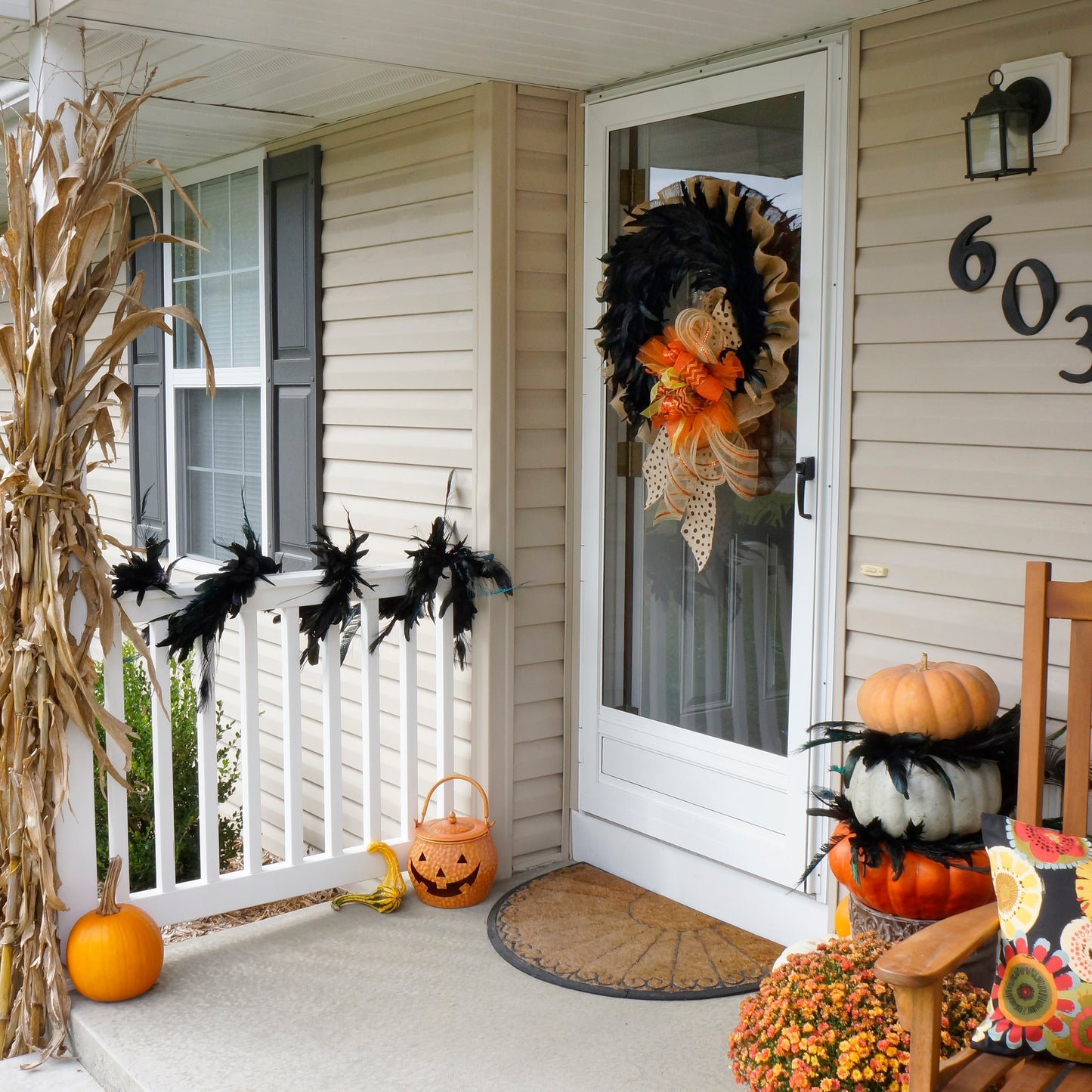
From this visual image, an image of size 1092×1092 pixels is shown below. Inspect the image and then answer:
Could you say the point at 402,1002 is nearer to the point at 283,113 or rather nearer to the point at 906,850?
the point at 906,850

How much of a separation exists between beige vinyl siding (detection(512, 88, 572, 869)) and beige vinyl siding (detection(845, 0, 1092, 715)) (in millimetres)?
1081

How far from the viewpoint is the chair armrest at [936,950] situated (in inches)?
73.1

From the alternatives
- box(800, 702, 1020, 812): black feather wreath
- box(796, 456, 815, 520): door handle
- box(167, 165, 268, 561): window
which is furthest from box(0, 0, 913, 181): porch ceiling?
box(800, 702, 1020, 812): black feather wreath

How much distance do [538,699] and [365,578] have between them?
0.71m

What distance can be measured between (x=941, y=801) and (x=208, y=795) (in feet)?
6.44

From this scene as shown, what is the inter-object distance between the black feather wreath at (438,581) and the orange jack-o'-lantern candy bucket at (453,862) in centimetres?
50

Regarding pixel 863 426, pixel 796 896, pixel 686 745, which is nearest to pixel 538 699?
pixel 686 745

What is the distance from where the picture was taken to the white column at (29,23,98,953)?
118 inches

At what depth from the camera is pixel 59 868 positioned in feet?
10.2

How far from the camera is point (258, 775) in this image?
3484 mm

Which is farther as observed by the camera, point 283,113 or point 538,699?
point 283,113

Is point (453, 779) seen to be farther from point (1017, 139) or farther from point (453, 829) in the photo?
point (1017, 139)

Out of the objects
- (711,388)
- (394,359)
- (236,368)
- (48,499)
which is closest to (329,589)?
(48,499)

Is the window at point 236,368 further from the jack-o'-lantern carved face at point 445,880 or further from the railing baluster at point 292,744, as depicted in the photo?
the jack-o'-lantern carved face at point 445,880
